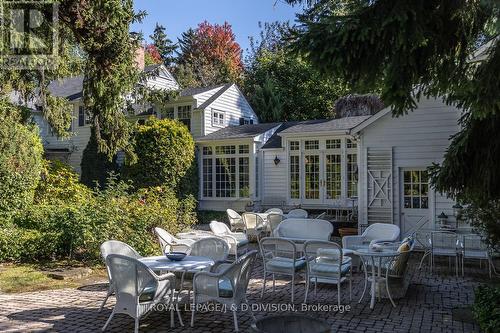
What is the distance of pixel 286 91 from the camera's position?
30250 mm

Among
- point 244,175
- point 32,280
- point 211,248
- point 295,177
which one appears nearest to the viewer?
point 211,248

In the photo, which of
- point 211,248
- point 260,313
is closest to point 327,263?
point 260,313

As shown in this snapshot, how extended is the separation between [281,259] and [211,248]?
3.99 ft

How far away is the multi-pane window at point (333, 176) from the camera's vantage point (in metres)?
16.8

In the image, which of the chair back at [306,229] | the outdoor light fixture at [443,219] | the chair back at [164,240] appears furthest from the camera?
the outdoor light fixture at [443,219]

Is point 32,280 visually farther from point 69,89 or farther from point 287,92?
point 287,92

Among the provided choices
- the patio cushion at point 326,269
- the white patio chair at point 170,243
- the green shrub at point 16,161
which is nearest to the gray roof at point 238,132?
the green shrub at point 16,161

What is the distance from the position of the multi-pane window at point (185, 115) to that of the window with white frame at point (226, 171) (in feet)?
6.11

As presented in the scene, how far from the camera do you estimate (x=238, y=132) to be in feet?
65.0

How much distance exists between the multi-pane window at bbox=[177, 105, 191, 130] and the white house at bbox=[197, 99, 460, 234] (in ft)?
5.27

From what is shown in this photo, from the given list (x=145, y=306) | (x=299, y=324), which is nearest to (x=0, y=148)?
(x=145, y=306)

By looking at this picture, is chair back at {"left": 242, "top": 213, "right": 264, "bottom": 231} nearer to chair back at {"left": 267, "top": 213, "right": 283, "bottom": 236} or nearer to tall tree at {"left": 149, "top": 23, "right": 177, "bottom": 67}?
chair back at {"left": 267, "top": 213, "right": 283, "bottom": 236}

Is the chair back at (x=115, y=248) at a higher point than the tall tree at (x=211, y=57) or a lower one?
lower

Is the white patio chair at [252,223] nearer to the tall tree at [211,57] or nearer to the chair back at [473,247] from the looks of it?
the chair back at [473,247]
